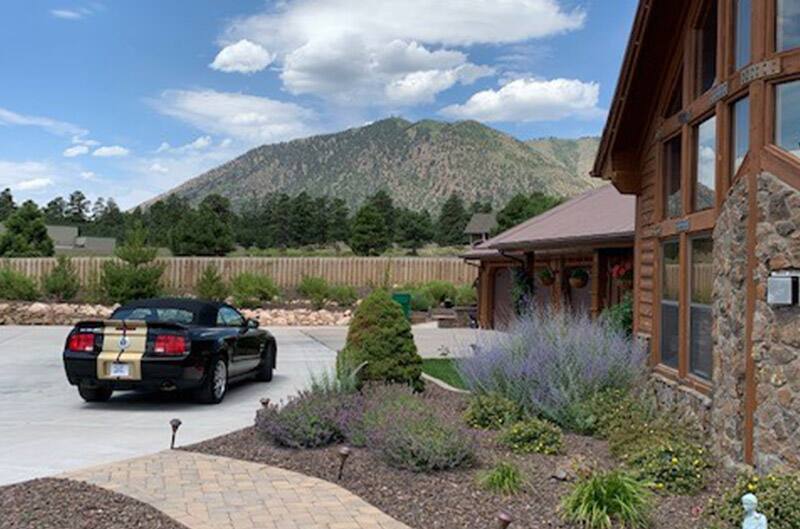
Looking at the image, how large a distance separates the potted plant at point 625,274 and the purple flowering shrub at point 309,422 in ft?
27.4

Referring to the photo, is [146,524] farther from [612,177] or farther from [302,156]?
[302,156]

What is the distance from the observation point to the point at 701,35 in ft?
25.7

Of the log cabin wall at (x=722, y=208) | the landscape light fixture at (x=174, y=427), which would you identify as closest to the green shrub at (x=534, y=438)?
the log cabin wall at (x=722, y=208)

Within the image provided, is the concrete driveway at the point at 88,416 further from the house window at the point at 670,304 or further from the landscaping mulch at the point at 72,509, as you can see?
the house window at the point at 670,304

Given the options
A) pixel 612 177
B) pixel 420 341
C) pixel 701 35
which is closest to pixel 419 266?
pixel 420 341

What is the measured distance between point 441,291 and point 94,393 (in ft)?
70.7

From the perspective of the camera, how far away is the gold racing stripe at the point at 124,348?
9789 millimetres

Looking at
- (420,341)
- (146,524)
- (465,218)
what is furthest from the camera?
(465,218)

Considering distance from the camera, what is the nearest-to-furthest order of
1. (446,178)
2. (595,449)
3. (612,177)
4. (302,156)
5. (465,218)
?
(595,449) → (612,177) → (465,218) → (446,178) → (302,156)

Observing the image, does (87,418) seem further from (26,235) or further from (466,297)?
(26,235)

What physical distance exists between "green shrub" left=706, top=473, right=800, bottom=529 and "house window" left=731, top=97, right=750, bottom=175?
2686 millimetres

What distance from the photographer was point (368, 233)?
156 ft

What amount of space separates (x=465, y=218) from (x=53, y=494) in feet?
208

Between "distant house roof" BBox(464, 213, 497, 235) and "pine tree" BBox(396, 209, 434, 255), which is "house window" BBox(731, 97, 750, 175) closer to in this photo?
"distant house roof" BBox(464, 213, 497, 235)
